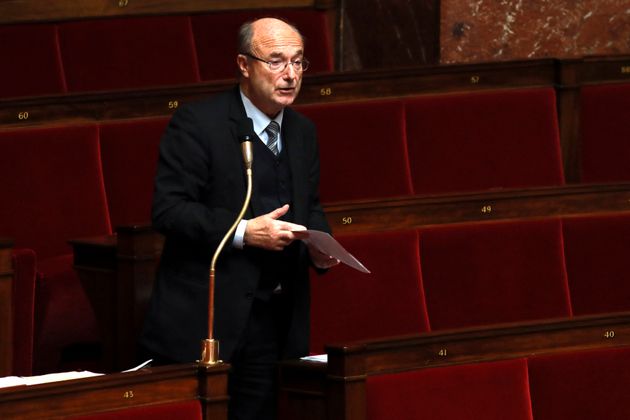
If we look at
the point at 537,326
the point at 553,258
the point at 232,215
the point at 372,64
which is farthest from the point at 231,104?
the point at 372,64

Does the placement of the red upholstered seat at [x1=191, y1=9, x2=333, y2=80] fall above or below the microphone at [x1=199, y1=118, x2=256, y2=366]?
above

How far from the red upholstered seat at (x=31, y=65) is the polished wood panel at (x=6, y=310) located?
36 centimetres

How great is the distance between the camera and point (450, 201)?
0.90 metres

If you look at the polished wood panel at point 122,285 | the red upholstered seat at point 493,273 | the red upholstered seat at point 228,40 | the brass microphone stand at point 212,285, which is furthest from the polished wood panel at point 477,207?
the red upholstered seat at point 228,40

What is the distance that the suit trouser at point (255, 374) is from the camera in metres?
0.71

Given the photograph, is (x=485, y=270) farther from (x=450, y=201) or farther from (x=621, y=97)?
(x=621, y=97)

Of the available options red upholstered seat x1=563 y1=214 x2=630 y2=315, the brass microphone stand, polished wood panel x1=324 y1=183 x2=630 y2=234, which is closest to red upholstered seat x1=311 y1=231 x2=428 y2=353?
polished wood panel x1=324 y1=183 x2=630 y2=234

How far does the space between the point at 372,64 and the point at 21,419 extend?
787mm

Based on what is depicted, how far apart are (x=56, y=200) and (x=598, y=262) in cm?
37

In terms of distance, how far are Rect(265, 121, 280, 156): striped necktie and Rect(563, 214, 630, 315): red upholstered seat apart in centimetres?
28

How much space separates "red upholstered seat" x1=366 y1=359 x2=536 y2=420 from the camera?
2.18 ft

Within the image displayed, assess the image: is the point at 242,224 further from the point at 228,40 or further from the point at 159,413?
the point at 228,40

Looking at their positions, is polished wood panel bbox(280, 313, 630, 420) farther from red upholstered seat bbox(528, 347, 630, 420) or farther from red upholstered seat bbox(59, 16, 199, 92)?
red upholstered seat bbox(59, 16, 199, 92)

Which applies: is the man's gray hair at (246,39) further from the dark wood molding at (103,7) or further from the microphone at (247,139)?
the dark wood molding at (103,7)
